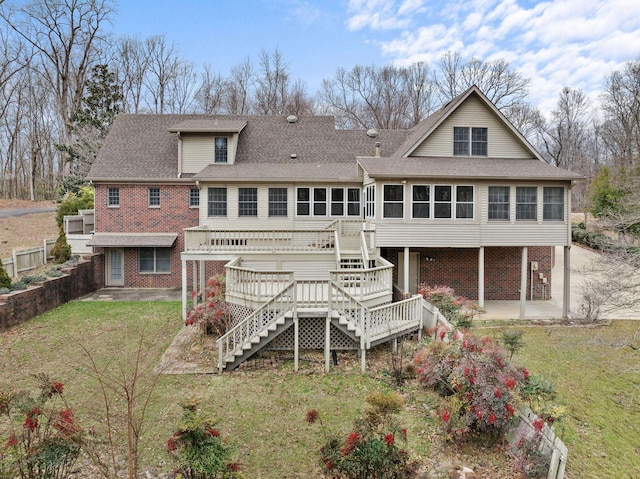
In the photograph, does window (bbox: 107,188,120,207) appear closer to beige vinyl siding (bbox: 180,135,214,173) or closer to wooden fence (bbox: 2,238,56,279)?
beige vinyl siding (bbox: 180,135,214,173)

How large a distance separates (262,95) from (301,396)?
3698 centimetres

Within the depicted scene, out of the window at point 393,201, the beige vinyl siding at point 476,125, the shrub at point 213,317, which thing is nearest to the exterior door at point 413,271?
the window at point 393,201

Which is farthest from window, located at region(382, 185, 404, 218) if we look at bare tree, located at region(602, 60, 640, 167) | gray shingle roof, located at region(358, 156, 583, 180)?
bare tree, located at region(602, 60, 640, 167)

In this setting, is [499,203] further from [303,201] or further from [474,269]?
[303,201]

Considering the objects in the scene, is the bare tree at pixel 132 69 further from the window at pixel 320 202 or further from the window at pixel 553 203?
the window at pixel 553 203

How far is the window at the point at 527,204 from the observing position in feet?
49.9

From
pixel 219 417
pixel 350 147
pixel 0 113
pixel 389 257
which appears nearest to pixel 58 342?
pixel 219 417

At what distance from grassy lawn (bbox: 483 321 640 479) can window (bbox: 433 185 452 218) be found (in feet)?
15.6

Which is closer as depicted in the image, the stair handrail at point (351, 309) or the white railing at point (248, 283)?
the stair handrail at point (351, 309)

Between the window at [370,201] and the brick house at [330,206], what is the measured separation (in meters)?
0.16

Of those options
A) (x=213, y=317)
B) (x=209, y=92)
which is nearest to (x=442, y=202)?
(x=213, y=317)

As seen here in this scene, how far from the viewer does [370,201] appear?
1602 centimetres

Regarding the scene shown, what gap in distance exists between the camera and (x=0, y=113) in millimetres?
37375

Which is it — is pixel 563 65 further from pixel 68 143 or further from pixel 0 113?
pixel 0 113
